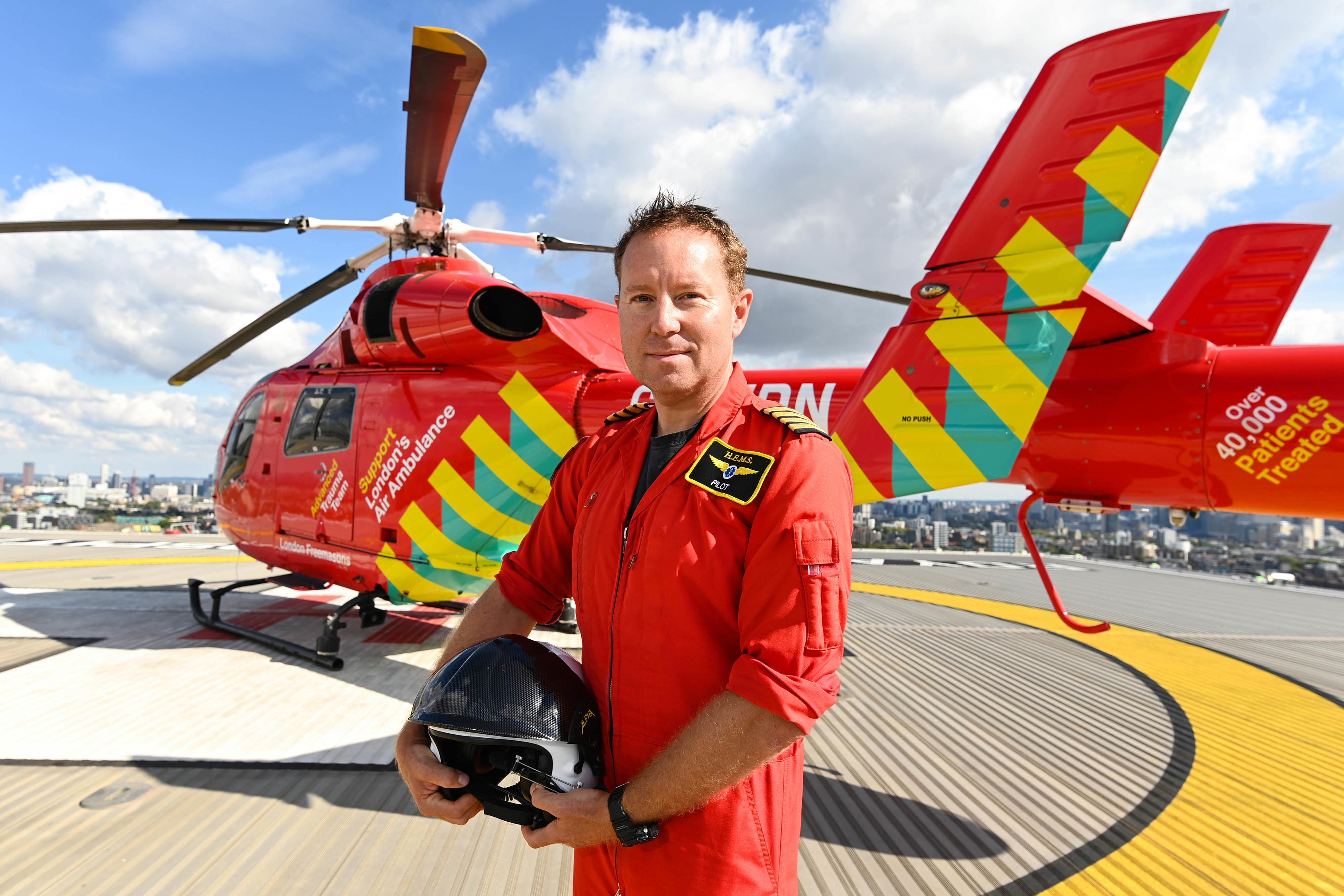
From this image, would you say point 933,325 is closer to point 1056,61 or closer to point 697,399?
point 1056,61

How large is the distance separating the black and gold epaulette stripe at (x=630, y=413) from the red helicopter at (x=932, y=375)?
2.07 m

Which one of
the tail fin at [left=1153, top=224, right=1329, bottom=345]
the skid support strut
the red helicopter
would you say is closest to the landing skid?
the red helicopter

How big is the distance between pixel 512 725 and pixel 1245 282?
478 cm

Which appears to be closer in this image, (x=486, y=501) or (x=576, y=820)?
(x=576, y=820)

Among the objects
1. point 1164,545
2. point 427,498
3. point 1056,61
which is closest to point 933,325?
point 1056,61

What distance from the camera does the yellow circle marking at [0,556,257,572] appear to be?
34.5 feet

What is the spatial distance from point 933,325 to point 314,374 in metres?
5.68

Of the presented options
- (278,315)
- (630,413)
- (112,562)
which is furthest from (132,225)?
(112,562)

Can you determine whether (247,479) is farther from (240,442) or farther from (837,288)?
(837,288)

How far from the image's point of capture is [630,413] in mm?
1622

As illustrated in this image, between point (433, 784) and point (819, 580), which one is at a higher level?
point (819, 580)

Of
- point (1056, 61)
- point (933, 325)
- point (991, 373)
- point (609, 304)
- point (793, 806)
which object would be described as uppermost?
point (1056, 61)

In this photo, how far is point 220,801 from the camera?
126 inches

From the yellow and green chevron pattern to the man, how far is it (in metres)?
3.31
